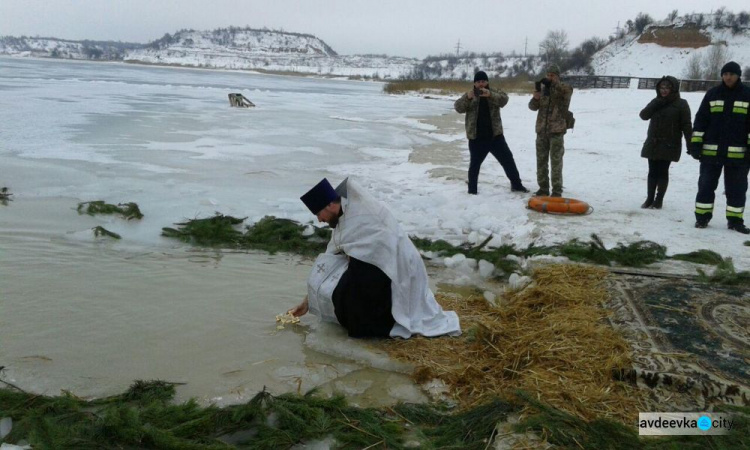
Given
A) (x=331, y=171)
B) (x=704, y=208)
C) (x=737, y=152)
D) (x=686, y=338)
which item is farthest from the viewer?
(x=331, y=171)

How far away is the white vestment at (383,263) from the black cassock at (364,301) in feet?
0.17

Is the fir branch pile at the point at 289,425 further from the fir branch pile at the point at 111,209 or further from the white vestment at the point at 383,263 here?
the fir branch pile at the point at 111,209

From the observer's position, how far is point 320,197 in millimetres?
4199

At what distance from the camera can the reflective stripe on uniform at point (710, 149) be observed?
6915 mm

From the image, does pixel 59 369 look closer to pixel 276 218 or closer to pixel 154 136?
pixel 276 218

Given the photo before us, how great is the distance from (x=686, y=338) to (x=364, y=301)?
2.24 meters

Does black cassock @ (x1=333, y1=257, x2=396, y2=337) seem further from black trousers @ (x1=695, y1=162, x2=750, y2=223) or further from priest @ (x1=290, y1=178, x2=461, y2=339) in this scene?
black trousers @ (x1=695, y1=162, x2=750, y2=223)

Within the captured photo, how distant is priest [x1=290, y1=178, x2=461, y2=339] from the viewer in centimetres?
426

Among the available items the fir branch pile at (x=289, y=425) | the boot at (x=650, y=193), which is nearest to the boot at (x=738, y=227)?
the boot at (x=650, y=193)

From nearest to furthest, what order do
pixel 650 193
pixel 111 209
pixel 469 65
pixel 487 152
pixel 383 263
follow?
pixel 383 263 → pixel 111 209 → pixel 650 193 → pixel 487 152 → pixel 469 65

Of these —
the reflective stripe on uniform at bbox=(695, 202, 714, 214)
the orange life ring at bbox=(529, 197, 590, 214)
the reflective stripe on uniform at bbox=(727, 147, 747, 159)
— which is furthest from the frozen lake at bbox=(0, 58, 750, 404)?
the reflective stripe on uniform at bbox=(727, 147, 747, 159)

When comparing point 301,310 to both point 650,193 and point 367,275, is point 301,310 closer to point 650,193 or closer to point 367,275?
point 367,275

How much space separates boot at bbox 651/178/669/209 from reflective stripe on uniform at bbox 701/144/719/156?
1.02 metres

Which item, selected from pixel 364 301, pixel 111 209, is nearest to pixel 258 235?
pixel 111 209
